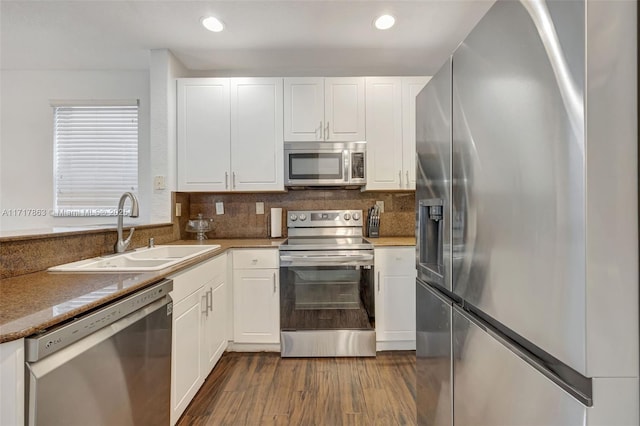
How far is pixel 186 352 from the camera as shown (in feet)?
5.55

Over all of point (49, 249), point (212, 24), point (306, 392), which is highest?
point (212, 24)

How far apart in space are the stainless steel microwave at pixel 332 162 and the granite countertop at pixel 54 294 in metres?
1.49

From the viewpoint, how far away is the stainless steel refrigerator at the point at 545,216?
1.69 ft

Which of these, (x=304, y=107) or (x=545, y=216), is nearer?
(x=545, y=216)

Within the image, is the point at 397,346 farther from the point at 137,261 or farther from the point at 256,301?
the point at 137,261

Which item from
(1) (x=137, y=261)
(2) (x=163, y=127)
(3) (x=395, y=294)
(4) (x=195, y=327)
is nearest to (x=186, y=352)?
(4) (x=195, y=327)

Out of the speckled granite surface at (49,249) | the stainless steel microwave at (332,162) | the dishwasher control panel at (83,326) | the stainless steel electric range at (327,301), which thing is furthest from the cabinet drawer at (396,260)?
the speckled granite surface at (49,249)

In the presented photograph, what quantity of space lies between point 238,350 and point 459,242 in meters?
2.17

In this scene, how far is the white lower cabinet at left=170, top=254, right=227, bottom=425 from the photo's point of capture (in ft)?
5.18

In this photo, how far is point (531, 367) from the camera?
0.67 meters

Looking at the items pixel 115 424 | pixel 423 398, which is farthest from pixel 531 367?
pixel 115 424

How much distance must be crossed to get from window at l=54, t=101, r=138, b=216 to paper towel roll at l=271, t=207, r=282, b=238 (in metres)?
1.44

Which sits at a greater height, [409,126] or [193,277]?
[409,126]

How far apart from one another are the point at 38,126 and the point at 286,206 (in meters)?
2.63
